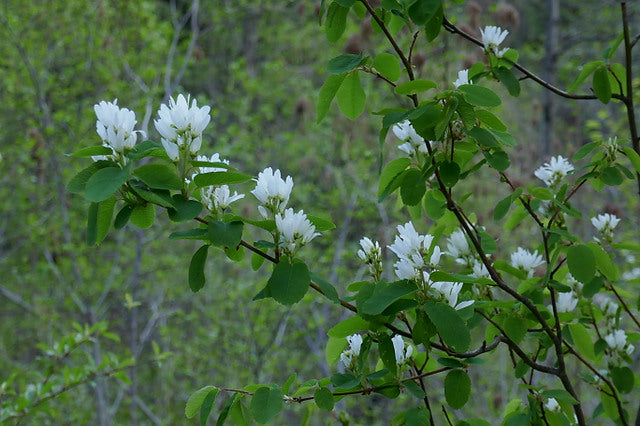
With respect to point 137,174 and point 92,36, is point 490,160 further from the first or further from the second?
point 92,36

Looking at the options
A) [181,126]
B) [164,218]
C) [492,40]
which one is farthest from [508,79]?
[164,218]

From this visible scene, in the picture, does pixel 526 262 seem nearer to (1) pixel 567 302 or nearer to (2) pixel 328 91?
(1) pixel 567 302

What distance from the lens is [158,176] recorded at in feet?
2.81

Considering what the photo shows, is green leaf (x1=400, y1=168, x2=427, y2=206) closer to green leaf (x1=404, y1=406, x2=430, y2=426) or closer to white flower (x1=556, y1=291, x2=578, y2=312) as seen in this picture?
green leaf (x1=404, y1=406, x2=430, y2=426)

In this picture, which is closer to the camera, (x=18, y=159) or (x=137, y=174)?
(x=137, y=174)

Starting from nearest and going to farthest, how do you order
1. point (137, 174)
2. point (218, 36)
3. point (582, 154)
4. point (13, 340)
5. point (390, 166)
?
1. point (137, 174)
2. point (390, 166)
3. point (582, 154)
4. point (13, 340)
5. point (218, 36)

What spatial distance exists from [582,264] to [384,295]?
426 millimetres

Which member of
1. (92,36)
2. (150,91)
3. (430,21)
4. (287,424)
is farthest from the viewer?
(287,424)

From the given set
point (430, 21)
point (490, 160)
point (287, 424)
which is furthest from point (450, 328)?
point (287, 424)

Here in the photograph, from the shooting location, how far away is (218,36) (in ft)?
27.8

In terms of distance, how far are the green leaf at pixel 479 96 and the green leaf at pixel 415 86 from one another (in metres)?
0.05

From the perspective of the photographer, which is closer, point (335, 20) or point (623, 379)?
point (335, 20)

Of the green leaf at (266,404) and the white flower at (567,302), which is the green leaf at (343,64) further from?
A: the white flower at (567,302)

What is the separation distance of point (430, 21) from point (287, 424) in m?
5.27
